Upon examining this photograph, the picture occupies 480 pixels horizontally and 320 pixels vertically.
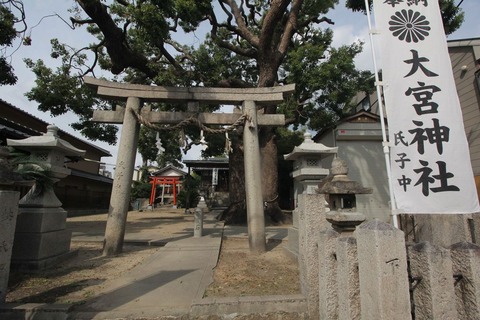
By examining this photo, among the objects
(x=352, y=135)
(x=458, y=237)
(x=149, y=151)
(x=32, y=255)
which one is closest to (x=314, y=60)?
(x=352, y=135)

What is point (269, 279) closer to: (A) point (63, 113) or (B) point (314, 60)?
(B) point (314, 60)

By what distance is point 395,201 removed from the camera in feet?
12.1

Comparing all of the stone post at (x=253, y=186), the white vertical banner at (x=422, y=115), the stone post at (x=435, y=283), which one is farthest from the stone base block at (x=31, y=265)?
the white vertical banner at (x=422, y=115)

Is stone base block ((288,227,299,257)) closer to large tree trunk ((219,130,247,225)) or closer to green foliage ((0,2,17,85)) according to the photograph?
large tree trunk ((219,130,247,225))

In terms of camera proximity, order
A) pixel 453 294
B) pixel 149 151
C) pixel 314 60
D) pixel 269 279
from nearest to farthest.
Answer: pixel 453 294 < pixel 269 279 < pixel 314 60 < pixel 149 151

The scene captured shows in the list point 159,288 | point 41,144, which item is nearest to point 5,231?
point 159,288

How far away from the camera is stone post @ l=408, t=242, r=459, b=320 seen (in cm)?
188

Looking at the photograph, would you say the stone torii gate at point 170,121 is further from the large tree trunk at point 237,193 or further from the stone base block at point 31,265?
the large tree trunk at point 237,193

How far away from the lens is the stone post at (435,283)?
1.88m

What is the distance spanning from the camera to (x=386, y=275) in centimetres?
191

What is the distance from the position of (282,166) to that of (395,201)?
1697cm

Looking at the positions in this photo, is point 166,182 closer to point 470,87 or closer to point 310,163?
point 310,163

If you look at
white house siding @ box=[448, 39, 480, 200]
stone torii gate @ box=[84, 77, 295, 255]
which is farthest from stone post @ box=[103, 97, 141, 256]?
white house siding @ box=[448, 39, 480, 200]

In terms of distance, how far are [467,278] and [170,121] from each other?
674 cm
